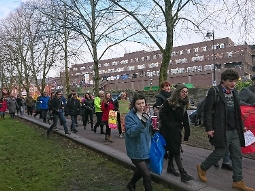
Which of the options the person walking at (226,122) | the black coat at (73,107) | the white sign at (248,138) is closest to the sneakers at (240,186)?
the person walking at (226,122)

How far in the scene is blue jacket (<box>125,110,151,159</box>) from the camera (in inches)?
175

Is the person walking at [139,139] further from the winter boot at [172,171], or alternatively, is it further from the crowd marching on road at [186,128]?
the winter boot at [172,171]

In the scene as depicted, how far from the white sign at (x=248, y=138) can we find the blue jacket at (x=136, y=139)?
2.29m

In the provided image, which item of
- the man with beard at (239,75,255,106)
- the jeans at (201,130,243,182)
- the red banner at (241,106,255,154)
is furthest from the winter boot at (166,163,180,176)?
the man with beard at (239,75,255,106)

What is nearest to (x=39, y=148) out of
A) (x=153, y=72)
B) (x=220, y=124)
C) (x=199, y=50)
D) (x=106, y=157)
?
(x=106, y=157)

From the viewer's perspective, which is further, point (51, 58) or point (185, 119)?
point (51, 58)

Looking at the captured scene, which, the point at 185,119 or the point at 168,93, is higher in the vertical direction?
the point at 168,93

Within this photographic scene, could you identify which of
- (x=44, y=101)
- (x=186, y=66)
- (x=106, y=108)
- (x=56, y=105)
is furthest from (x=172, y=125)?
(x=186, y=66)

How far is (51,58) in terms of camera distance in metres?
29.7

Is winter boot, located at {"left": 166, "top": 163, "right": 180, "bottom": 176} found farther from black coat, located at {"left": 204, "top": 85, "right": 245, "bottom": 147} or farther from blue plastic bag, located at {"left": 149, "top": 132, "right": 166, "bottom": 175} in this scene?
black coat, located at {"left": 204, "top": 85, "right": 245, "bottom": 147}

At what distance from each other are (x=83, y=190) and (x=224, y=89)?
2.81 metres

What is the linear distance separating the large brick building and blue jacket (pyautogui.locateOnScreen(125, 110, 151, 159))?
53.1m

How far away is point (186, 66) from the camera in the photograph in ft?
266

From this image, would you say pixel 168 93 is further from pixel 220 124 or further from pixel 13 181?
pixel 13 181
